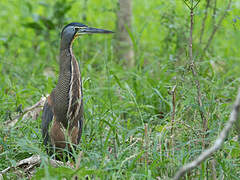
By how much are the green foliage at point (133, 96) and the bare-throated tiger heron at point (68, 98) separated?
0.13 metres

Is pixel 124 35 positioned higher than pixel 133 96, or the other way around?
pixel 124 35

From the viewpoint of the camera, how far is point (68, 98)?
3578 mm

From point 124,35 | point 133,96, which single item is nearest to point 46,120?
point 133,96

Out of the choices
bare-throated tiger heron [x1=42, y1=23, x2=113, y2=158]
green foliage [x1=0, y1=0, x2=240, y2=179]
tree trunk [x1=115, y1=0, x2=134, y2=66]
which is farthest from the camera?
tree trunk [x1=115, y1=0, x2=134, y2=66]

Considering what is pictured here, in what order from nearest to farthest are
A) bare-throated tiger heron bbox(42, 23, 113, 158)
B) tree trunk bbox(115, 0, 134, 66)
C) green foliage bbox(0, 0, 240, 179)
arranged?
green foliage bbox(0, 0, 240, 179) < bare-throated tiger heron bbox(42, 23, 113, 158) < tree trunk bbox(115, 0, 134, 66)

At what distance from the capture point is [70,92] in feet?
11.7

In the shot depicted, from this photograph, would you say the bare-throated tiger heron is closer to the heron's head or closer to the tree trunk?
the heron's head

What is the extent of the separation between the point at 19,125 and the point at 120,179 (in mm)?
1474

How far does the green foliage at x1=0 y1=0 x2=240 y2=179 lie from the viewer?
2.97m

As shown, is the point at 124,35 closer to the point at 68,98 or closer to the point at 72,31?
the point at 72,31

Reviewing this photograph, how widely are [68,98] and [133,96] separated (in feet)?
1.94

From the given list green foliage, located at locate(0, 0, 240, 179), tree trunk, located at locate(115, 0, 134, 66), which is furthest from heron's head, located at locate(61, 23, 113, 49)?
tree trunk, located at locate(115, 0, 134, 66)

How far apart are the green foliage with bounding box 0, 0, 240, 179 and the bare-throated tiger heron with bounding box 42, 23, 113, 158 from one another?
0.13 metres

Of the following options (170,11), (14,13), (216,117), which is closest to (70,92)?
(216,117)
